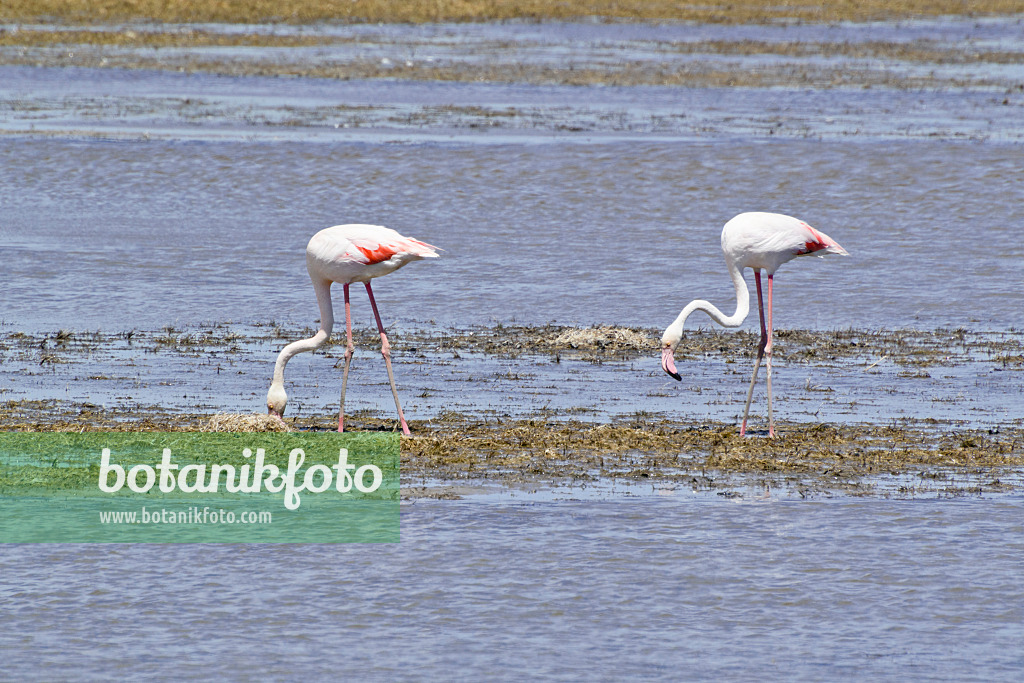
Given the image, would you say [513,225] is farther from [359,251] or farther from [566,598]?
[566,598]

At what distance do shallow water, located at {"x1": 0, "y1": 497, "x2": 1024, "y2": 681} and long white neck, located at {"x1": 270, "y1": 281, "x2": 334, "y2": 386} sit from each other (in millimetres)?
1822

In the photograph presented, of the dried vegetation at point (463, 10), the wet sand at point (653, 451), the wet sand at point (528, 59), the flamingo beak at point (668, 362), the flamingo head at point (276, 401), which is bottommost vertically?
the wet sand at point (653, 451)

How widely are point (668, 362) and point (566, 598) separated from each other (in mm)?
3093

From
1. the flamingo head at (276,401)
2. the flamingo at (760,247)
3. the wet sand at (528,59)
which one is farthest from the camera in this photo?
the wet sand at (528,59)

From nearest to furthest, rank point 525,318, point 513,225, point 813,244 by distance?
point 813,244
point 525,318
point 513,225

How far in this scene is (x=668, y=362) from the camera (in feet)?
31.5

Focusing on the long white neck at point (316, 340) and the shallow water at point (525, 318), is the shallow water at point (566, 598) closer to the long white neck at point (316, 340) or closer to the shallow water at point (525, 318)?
the shallow water at point (525, 318)

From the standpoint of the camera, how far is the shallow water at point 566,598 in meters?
6.06

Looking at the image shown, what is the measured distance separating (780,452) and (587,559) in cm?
228

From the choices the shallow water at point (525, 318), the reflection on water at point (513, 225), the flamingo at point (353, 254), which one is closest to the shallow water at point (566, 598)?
the shallow water at point (525, 318)

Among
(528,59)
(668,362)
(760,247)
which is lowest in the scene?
(668,362)

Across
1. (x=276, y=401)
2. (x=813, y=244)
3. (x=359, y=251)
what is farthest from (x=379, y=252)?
(x=813, y=244)

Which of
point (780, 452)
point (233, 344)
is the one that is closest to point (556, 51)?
point (233, 344)

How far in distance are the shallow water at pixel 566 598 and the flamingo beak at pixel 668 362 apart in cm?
161
